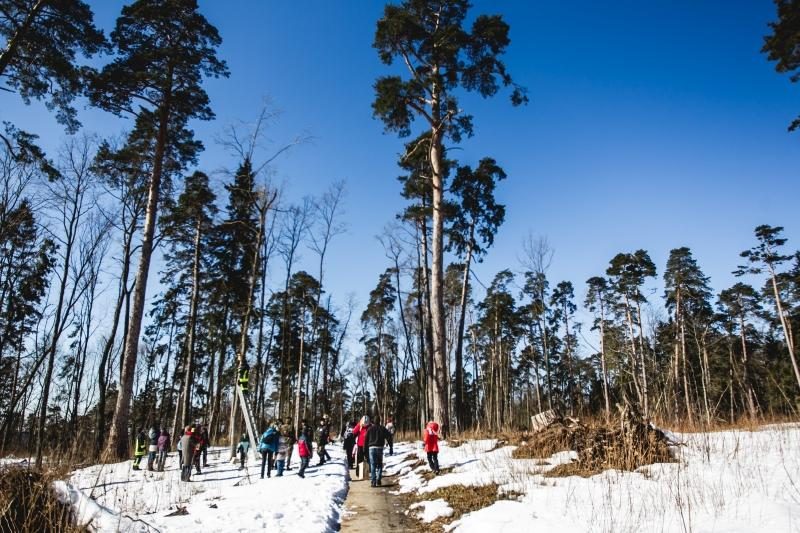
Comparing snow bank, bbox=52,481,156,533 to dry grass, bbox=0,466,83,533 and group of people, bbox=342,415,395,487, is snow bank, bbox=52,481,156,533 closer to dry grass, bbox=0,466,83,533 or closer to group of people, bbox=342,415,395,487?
dry grass, bbox=0,466,83,533

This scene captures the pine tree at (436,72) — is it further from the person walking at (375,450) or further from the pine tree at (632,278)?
the pine tree at (632,278)

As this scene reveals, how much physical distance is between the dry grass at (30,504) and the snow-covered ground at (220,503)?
14cm

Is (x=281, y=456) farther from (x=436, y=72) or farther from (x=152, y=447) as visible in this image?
(x=436, y=72)

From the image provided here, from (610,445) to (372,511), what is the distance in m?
4.64

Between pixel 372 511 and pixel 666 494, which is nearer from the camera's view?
pixel 666 494

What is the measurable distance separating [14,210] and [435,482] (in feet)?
48.0

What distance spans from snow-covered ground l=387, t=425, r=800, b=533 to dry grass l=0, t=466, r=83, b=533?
4530 millimetres

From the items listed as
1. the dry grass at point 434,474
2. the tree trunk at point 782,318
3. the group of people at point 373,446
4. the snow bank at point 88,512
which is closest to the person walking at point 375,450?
the group of people at point 373,446

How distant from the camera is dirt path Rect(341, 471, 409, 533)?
682cm

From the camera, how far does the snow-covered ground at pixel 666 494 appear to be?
14.5ft

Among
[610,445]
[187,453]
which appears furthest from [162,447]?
[610,445]

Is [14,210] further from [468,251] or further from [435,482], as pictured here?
[468,251]

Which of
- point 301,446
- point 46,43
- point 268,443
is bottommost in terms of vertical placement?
point 301,446

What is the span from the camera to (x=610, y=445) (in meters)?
7.68
